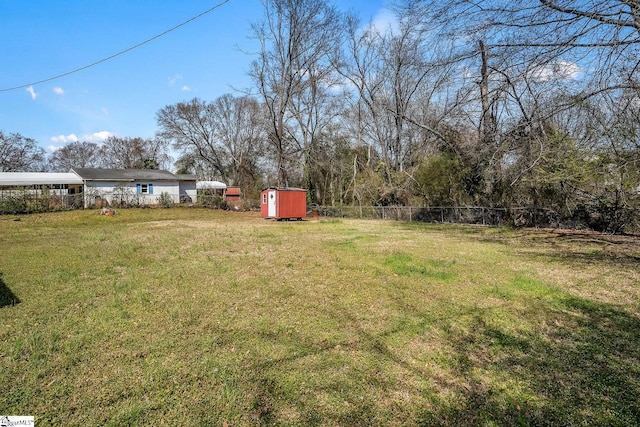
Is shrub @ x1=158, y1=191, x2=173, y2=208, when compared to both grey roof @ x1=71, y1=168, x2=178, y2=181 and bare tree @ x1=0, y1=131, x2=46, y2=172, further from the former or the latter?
bare tree @ x1=0, y1=131, x2=46, y2=172

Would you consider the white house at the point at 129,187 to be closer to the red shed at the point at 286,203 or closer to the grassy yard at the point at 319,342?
the red shed at the point at 286,203

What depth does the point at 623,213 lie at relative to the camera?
35.9 feet

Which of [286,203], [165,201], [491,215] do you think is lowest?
[491,215]

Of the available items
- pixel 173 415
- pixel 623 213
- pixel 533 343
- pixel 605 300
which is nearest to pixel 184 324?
pixel 173 415

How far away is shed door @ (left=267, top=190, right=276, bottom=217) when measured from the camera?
19.1 meters

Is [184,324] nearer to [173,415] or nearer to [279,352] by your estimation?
[279,352]

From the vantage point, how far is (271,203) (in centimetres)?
1936

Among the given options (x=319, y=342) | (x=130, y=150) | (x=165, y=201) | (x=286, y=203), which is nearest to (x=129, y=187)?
(x=165, y=201)

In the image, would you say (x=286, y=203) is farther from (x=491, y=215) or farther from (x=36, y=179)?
(x=36, y=179)

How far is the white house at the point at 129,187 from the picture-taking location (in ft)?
77.5

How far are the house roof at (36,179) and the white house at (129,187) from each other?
0.68 meters

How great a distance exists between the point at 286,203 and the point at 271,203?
42.0 inches

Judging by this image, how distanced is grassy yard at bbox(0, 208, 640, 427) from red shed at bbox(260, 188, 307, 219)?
477 inches

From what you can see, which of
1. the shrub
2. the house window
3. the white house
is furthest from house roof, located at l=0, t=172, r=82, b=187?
the shrub
